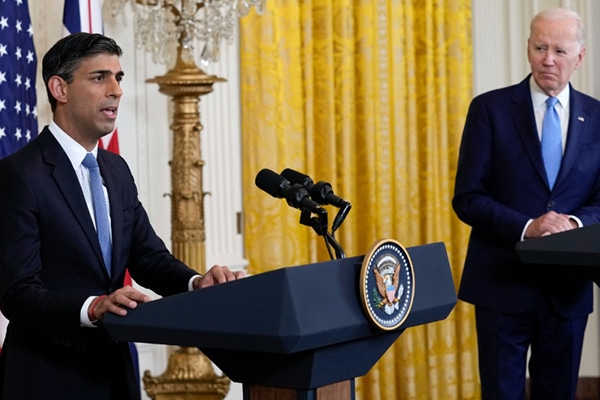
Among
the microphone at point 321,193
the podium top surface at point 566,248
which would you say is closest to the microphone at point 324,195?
the microphone at point 321,193

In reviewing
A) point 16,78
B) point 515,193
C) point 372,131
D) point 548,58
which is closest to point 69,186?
point 16,78

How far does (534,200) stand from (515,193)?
76mm

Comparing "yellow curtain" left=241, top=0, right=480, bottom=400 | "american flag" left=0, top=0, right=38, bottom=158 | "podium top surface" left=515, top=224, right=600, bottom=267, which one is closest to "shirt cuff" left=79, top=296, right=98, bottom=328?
"american flag" left=0, top=0, right=38, bottom=158

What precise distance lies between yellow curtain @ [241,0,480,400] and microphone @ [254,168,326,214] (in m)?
3.07

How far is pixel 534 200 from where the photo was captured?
4.10 metres

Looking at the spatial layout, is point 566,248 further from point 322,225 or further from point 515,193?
point 322,225

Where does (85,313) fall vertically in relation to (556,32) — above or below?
below

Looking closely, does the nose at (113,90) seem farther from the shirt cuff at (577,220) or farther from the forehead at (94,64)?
the shirt cuff at (577,220)

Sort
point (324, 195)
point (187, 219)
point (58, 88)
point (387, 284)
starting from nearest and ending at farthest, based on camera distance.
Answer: point (387, 284), point (324, 195), point (58, 88), point (187, 219)

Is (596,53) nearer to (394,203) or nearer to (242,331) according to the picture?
(394,203)

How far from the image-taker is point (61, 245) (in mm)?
2666

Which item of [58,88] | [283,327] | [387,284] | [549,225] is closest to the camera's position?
[283,327]

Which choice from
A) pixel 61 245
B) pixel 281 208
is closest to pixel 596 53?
pixel 281 208

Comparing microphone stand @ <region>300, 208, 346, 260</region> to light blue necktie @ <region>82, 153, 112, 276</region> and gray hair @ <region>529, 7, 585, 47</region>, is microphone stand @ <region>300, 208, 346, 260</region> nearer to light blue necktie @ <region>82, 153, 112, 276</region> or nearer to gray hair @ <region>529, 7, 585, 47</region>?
light blue necktie @ <region>82, 153, 112, 276</region>
